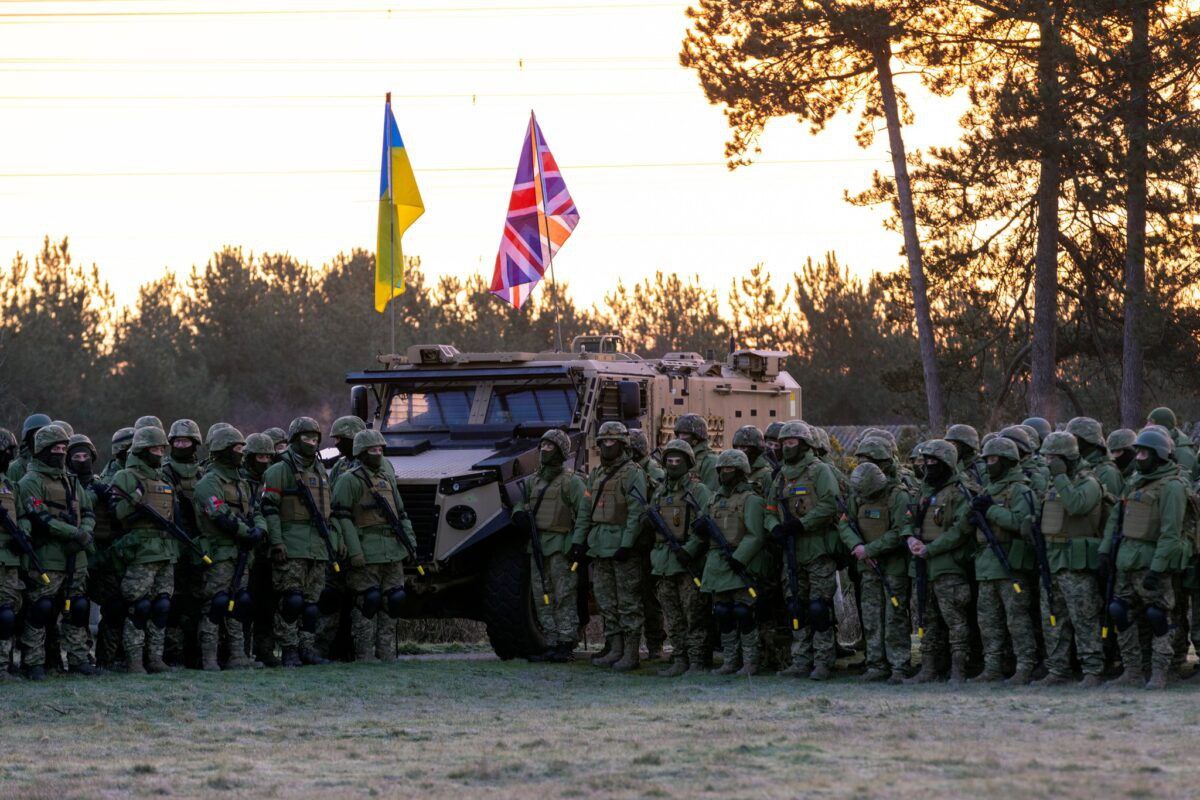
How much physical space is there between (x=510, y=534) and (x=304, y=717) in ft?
11.4

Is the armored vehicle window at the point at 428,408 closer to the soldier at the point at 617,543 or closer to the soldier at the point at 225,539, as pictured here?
the soldier at the point at 617,543

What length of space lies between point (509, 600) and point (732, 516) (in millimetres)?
1910

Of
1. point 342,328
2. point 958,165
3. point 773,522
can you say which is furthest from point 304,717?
point 342,328

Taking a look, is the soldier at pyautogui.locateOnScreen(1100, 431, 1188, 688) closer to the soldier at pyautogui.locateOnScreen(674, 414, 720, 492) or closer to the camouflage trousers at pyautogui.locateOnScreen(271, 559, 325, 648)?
the soldier at pyautogui.locateOnScreen(674, 414, 720, 492)

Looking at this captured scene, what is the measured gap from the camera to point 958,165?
78.7 feet

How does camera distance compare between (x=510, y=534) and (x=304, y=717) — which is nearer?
(x=304, y=717)

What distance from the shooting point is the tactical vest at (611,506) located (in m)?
13.1

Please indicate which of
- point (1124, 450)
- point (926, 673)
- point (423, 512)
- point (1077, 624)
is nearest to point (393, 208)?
point (423, 512)

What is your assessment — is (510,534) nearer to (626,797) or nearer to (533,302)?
(626,797)

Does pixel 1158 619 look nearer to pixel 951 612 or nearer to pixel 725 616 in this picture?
pixel 951 612

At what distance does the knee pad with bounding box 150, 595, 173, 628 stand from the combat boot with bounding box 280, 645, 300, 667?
1036 mm

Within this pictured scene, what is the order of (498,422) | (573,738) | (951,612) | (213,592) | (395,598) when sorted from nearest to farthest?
(573,738)
(951,612)
(213,592)
(395,598)
(498,422)

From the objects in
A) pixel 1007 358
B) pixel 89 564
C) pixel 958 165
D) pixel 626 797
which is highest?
pixel 958 165

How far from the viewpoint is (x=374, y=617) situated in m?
13.3
